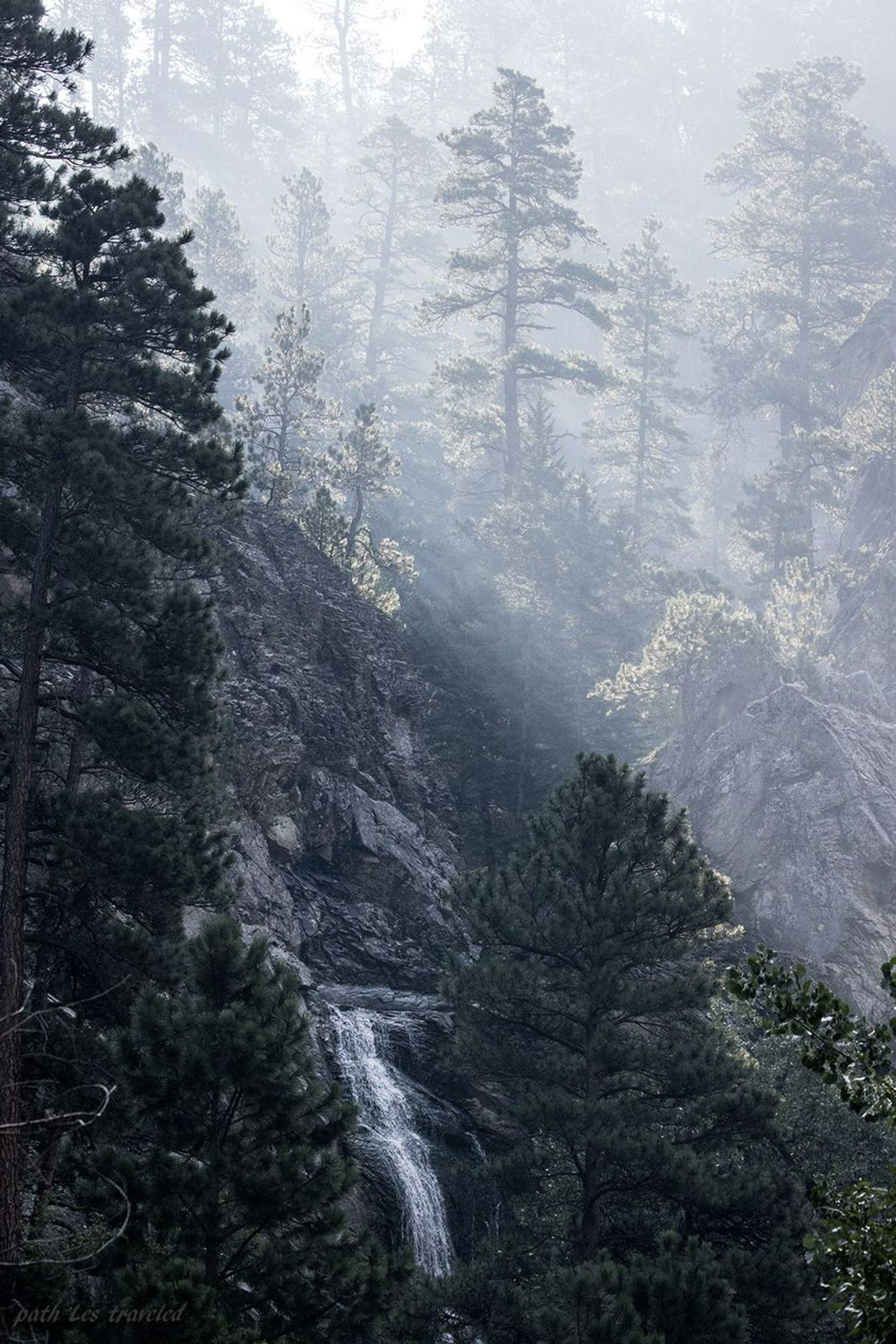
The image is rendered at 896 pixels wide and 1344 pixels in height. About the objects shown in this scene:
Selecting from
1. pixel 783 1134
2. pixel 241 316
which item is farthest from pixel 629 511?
pixel 783 1134

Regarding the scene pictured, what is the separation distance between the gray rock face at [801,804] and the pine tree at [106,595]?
19.3 m

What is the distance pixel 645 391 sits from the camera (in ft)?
201

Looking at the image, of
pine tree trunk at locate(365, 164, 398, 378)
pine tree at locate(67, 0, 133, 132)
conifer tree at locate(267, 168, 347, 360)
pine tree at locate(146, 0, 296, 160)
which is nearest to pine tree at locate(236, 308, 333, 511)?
conifer tree at locate(267, 168, 347, 360)

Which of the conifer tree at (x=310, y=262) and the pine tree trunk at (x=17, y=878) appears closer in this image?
the pine tree trunk at (x=17, y=878)

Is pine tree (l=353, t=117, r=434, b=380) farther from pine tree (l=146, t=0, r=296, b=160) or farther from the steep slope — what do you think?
the steep slope

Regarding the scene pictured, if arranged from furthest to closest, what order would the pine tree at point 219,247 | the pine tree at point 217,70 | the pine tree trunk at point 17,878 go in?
the pine tree at point 217,70 < the pine tree at point 219,247 < the pine tree trunk at point 17,878

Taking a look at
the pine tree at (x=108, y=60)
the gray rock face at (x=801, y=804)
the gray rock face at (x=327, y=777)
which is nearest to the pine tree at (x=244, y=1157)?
the gray rock face at (x=327, y=777)

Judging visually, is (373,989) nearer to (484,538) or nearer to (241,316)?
(484,538)

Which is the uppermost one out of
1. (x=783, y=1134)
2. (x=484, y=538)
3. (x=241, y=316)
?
(x=241, y=316)

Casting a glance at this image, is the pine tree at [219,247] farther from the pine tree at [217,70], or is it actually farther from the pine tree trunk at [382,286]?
the pine tree at [217,70]

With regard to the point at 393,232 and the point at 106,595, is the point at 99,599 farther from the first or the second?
the point at 393,232

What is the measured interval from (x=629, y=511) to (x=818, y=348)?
13.3 metres

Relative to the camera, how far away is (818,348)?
60.4 metres

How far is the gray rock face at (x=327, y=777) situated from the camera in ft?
77.3
